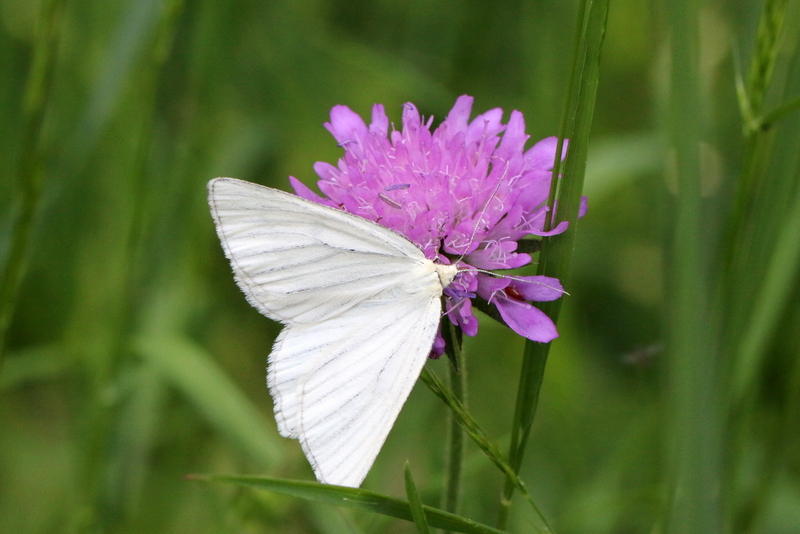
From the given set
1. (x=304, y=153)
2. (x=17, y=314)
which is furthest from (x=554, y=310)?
(x=17, y=314)

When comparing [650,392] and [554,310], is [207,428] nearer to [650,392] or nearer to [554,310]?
[650,392]

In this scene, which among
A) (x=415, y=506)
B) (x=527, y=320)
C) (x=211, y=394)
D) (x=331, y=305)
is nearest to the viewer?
(x=415, y=506)

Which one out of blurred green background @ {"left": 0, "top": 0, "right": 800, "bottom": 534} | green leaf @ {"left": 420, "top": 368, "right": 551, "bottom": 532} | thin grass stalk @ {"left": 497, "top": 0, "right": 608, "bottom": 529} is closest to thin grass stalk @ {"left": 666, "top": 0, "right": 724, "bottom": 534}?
thin grass stalk @ {"left": 497, "top": 0, "right": 608, "bottom": 529}

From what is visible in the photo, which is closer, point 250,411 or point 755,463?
point 755,463

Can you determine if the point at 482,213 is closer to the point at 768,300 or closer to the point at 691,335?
the point at 691,335

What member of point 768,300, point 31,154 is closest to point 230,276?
point 31,154

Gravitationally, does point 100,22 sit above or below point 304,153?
above

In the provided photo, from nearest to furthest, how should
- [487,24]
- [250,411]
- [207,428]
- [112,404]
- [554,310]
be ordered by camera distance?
[554,310]
[112,404]
[250,411]
[207,428]
[487,24]
